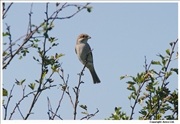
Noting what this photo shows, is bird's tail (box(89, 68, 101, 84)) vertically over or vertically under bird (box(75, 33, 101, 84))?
under

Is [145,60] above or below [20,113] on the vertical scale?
above

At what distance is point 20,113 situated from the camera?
13.7 feet

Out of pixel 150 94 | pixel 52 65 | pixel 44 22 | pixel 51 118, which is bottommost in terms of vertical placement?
pixel 51 118

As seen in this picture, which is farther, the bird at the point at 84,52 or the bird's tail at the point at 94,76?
the bird's tail at the point at 94,76

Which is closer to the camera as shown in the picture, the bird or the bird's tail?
the bird

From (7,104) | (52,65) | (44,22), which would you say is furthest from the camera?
(52,65)

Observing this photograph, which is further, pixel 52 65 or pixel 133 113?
pixel 52 65

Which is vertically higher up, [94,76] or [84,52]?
[84,52]

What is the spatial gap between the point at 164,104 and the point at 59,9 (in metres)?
1.80

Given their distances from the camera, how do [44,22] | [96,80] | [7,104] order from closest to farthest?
[44,22], [7,104], [96,80]

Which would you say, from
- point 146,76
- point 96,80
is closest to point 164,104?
point 146,76

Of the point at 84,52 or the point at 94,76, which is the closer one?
the point at 84,52

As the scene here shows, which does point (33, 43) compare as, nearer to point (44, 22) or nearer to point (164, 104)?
point (44, 22)

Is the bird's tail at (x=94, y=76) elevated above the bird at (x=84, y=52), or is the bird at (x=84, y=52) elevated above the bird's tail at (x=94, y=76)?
the bird at (x=84, y=52)
